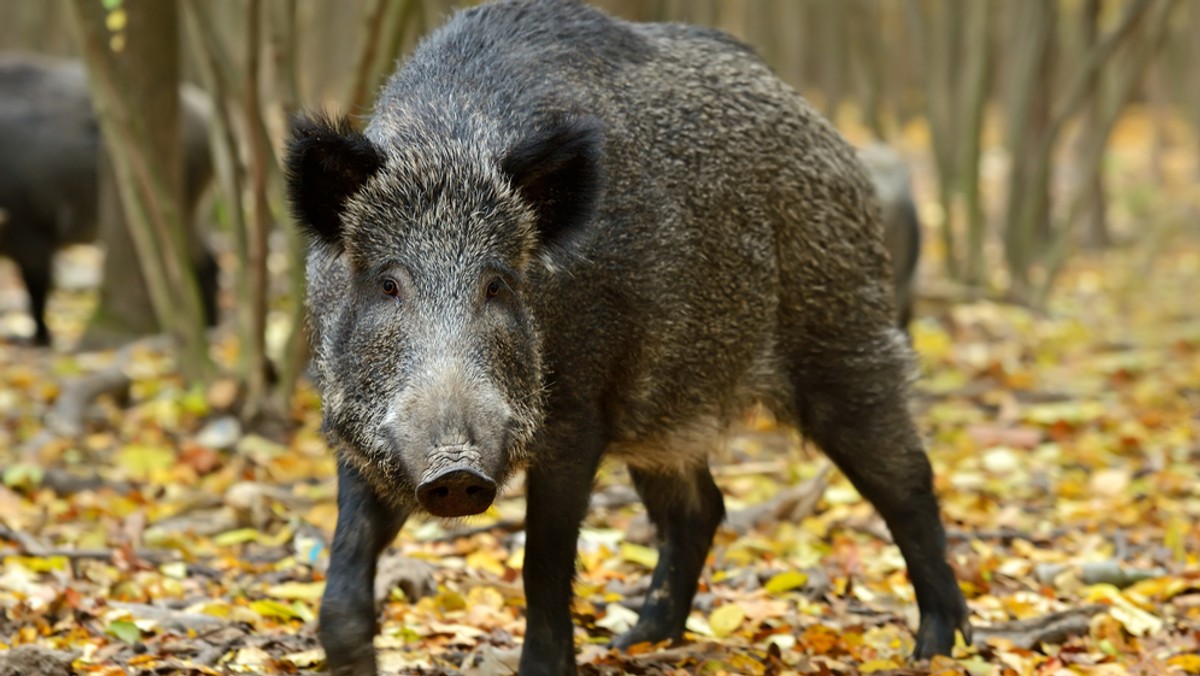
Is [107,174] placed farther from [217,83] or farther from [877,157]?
[877,157]

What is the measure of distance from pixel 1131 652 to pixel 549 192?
2.36 meters

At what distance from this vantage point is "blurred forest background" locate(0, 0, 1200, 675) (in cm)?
467

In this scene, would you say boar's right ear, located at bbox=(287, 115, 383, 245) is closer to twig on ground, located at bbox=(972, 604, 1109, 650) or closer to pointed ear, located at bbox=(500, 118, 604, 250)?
pointed ear, located at bbox=(500, 118, 604, 250)

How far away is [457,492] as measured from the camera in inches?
126

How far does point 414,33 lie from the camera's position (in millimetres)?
7637

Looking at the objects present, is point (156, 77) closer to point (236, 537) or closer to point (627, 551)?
point (236, 537)

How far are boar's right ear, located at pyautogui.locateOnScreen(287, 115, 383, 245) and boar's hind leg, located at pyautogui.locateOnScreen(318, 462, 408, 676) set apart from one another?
637 millimetres

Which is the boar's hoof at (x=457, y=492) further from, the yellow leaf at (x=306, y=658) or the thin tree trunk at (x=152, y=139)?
the thin tree trunk at (x=152, y=139)

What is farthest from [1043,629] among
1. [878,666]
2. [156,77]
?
[156,77]

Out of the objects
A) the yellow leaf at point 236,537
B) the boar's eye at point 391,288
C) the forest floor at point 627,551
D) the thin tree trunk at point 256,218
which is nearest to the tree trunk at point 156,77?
the thin tree trunk at point 256,218

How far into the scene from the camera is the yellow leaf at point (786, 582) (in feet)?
17.3

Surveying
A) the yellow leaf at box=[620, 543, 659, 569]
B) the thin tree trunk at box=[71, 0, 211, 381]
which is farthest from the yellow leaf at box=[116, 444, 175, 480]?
the yellow leaf at box=[620, 543, 659, 569]

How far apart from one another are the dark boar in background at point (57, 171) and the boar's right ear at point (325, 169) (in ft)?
24.8

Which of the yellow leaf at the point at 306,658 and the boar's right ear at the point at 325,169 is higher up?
the boar's right ear at the point at 325,169
